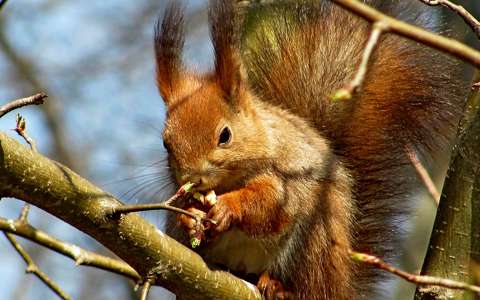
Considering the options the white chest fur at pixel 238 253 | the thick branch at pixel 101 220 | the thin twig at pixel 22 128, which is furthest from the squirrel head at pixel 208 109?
the thin twig at pixel 22 128

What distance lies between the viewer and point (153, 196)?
293cm

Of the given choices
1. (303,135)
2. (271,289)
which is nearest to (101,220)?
(271,289)

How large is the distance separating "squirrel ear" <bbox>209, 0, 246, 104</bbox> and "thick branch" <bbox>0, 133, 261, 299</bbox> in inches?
33.0

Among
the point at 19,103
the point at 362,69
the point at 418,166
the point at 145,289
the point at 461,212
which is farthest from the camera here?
the point at 418,166

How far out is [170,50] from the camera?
2781 mm

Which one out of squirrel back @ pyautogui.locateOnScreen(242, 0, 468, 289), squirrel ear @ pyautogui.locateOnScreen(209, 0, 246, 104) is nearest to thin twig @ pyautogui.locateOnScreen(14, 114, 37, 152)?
squirrel ear @ pyautogui.locateOnScreen(209, 0, 246, 104)

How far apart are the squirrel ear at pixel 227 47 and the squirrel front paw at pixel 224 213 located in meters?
0.44

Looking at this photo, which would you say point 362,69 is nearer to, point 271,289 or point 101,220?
→ point 101,220

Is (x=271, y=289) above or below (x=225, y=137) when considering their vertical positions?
below

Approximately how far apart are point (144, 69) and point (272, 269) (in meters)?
5.15

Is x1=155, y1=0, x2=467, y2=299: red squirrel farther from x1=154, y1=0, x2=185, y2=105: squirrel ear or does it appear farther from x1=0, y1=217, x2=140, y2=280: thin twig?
x1=0, y1=217, x2=140, y2=280: thin twig

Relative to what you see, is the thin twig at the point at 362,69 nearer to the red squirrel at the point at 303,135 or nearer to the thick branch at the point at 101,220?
the thick branch at the point at 101,220

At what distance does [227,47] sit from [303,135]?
42 cm

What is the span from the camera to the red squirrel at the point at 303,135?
2.62 m
